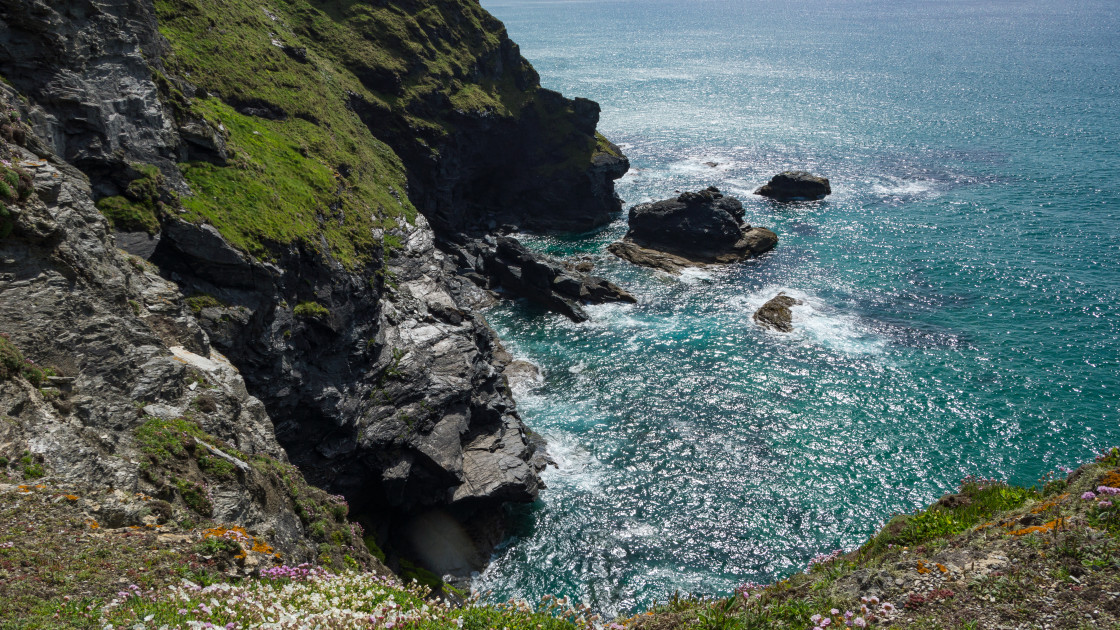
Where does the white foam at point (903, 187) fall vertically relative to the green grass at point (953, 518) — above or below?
below

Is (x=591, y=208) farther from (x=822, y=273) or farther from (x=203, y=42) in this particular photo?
(x=203, y=42)

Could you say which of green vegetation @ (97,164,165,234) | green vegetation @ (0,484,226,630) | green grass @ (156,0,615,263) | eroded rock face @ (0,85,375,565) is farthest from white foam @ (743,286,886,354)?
green vegetation @ (0,484,226,630)

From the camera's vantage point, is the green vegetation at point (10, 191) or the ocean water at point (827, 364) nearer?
the green vegetation at point (10, 191)

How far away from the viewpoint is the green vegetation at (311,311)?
113ft

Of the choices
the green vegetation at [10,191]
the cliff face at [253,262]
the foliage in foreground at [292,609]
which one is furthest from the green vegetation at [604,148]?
the foliage in foreground at [292,609]

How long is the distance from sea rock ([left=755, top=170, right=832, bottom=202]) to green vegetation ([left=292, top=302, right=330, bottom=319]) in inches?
2858

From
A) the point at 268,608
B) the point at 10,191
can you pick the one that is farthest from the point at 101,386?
the point at 268,608

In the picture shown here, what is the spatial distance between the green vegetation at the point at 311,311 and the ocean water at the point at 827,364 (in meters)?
17.4

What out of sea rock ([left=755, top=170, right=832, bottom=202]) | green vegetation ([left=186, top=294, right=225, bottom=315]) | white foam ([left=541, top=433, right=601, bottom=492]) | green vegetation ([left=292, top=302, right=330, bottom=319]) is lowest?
white foam ([left=541, top=433, right=601, bottom=492])

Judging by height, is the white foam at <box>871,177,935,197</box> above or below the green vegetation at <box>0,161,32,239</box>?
below

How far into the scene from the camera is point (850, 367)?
52.1 m

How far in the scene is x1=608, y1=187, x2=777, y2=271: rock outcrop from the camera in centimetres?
7388

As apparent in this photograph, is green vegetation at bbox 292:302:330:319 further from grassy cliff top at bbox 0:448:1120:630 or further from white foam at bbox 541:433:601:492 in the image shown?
grassy cliff top at bbox 0:448:1120:630

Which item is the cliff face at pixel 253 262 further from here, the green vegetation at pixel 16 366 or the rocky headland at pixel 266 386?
the green vegetation at pixel 16 366
